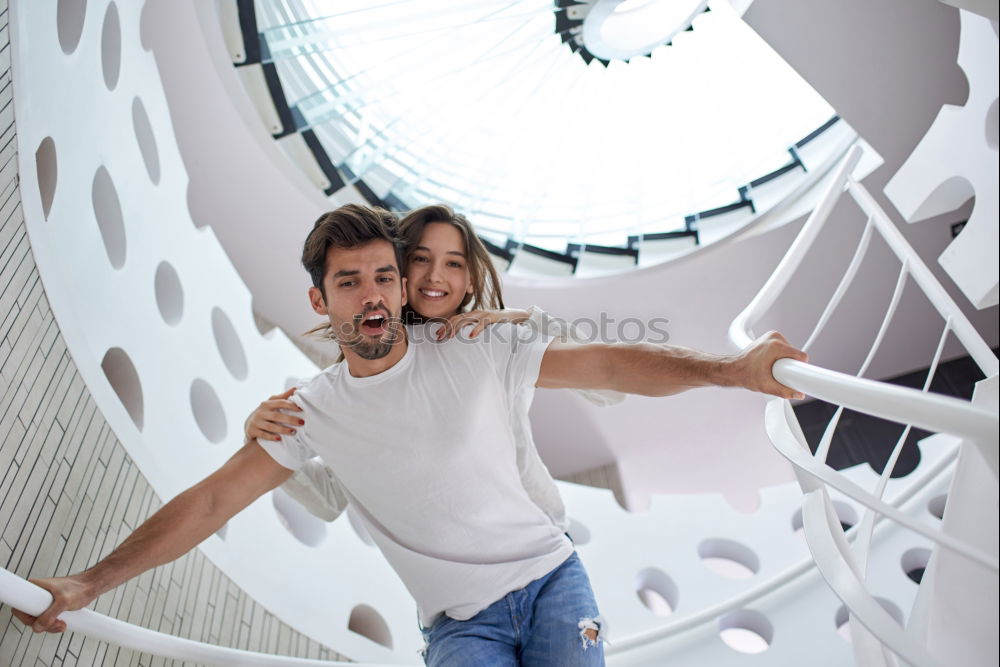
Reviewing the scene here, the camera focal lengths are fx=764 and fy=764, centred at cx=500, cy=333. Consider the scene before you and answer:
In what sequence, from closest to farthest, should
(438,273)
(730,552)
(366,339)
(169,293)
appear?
(366,339), (438,273), (169,293), (730,552)

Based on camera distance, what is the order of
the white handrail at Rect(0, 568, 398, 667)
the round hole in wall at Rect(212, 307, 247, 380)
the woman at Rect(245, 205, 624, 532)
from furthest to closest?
the round hole in wall at Rect(212, 307, 247, 380)
the woman at Rect(245, 205, 624, 532)
the white handrail at Rect(0, 568, 398, 667)

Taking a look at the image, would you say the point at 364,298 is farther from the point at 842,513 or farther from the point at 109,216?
the point at 842,513

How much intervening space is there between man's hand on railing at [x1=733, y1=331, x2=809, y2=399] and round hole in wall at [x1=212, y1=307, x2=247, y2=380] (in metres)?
2.60

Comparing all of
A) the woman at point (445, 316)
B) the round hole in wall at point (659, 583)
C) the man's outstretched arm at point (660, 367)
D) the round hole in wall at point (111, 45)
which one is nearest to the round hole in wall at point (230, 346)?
the round hole in wall at point (111, 45)

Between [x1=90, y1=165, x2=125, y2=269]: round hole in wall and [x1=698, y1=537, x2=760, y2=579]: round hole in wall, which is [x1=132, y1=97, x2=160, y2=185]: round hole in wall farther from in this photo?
[x1=698, y1=537, x2=760, y2=579]: round hole in wall

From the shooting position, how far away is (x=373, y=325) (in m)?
1.90

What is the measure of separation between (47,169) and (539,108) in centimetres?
310

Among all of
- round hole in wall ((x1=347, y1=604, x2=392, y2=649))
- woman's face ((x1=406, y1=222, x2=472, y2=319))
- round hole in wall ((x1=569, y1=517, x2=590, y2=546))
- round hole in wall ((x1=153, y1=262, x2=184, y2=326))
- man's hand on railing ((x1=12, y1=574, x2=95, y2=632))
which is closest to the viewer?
man's hand on railing ((x1=12, y1=574, x2=95, y2=632))

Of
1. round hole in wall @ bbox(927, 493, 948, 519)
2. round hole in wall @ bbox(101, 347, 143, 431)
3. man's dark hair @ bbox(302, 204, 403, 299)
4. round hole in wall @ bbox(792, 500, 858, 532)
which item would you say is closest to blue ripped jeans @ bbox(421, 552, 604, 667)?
man's dark hair @ bbox(302, 204, 403, 299)

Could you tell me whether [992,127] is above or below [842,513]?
above

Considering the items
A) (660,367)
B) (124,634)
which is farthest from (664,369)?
(124,634)

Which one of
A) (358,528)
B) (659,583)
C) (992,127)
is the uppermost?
(992,127)

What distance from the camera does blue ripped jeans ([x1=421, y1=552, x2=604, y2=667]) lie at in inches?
66.1

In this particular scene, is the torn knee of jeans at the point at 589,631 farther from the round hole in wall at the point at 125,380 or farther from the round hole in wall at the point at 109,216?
the round hole in wall at the point at 109,216
